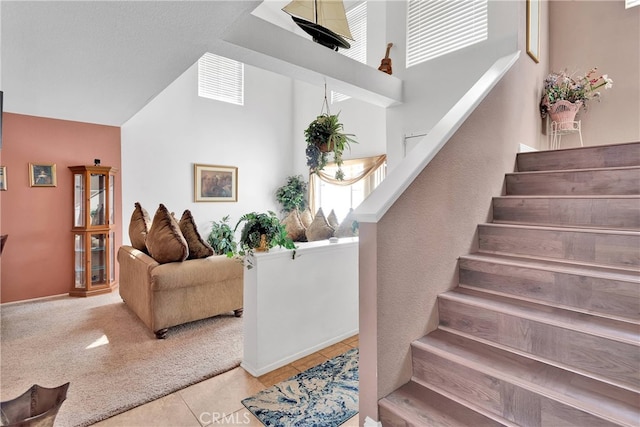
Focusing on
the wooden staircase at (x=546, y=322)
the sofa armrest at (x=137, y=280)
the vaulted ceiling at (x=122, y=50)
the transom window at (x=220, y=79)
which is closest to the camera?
the wooden staircase at (x=546, y=322)

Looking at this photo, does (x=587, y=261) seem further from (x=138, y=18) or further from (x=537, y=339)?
(x=138, y=18)

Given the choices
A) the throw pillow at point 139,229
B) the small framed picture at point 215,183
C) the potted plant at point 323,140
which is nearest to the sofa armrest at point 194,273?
the throw pillow at point 139,229

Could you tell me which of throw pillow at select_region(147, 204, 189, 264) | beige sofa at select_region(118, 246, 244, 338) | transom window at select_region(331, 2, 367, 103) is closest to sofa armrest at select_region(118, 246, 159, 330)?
beige sofa at select_region(118, 246, 244, 338)

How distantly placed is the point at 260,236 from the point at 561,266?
1914 millimetres

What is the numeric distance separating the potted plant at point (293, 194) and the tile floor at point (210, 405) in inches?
187

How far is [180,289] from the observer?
3016 mm

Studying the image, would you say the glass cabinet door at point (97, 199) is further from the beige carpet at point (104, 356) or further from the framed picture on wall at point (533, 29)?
the framed picture on wall at point (533, 29)

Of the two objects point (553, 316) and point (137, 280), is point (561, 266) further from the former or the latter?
point (137, 280)

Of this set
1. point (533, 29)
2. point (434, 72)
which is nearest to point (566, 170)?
point (533, 29)

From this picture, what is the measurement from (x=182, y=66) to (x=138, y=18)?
2.79ft

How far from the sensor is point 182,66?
2.96 metres

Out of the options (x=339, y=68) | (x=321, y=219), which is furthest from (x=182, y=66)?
(x=321, y=219)

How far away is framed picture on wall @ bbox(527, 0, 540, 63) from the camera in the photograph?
3.21 m

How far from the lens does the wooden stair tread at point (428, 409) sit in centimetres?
144
